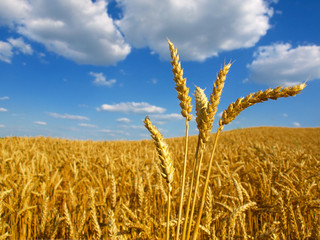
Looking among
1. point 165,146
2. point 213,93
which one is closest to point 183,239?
point 165,146

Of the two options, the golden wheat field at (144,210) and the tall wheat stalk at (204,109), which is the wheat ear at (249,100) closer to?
the tall wheat stalk at (204,109)

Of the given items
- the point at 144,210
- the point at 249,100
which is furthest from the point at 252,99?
the point at 144,210

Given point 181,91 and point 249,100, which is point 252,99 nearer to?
point 249,100

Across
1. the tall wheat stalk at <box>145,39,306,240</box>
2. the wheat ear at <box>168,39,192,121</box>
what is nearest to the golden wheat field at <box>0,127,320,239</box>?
the tall wheat stalk at <box>145,39,306,240</box>

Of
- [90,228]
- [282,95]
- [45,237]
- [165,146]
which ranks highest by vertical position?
[282,95]

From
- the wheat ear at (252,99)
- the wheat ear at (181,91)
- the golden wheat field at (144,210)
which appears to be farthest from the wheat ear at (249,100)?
the golden wheat field at (144,210)

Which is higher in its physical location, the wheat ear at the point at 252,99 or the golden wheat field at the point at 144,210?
the wheat ear at the point at 252,99

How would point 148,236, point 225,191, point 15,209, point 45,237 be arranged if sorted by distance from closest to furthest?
point 148,236 < point 45,237 < point 15,209 < point 225,191

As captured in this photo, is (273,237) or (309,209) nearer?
(273,237)

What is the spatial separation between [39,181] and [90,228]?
128 cm

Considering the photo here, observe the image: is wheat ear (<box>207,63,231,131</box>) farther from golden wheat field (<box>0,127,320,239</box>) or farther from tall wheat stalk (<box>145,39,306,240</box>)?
golden wheat field (<box>0,127,320,239</box>)

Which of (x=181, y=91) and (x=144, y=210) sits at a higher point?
(x=181, y=91)

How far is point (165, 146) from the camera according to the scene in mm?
730

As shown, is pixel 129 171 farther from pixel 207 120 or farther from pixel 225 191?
pixel 207 120
